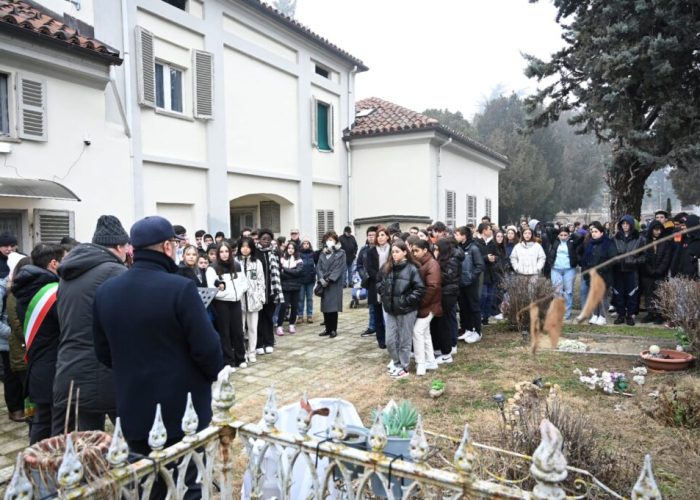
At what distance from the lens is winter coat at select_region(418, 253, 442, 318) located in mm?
6410

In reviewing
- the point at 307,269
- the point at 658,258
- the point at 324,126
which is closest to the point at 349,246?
the point at 307,269

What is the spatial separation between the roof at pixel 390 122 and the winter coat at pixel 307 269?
8.03 meters

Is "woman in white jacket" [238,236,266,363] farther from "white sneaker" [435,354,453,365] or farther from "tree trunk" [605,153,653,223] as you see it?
"tree trunk" [605,153,653,223]

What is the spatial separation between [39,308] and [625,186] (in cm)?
1321

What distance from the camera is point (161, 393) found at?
8.86 ft

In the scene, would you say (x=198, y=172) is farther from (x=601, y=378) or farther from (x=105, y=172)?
(x=601, y=378)

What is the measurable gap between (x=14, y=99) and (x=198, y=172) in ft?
14.9

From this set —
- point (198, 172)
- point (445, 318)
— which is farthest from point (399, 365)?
point (198, 172)

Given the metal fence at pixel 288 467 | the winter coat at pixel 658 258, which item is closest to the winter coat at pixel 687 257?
the winter coat at pixel 658 258

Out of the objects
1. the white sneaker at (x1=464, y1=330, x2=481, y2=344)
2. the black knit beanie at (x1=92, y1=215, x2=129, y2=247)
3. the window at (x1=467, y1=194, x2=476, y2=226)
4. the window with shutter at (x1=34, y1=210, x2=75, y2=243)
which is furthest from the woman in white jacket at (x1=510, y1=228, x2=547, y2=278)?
the window at (x1=467, y1=194, x2=476, y2=226)

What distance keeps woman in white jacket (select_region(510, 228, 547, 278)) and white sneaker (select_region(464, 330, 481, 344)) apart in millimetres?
1715

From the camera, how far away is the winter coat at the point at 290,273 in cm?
895

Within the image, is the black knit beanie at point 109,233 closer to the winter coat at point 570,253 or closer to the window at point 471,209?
the winter coat at point 570,253

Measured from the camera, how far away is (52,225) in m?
8.38
